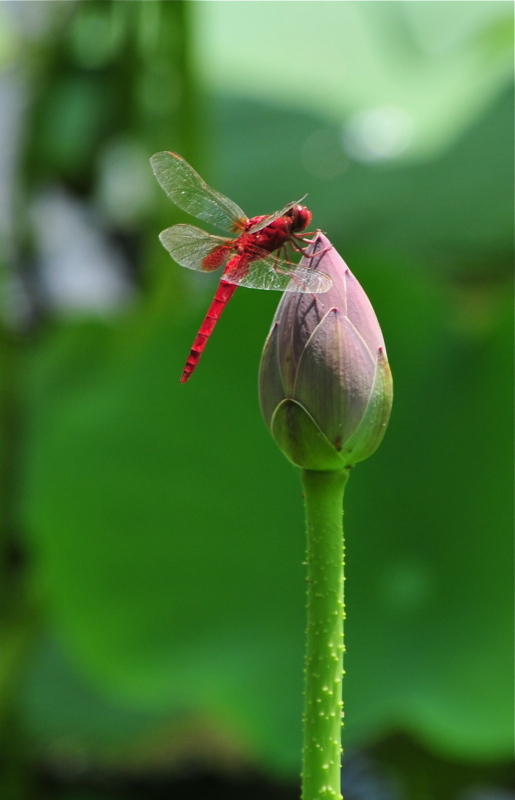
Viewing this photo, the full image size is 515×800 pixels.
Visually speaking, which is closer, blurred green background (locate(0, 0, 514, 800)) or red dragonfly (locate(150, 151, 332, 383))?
red dragonfly (locate(150, 151, 332, 383))

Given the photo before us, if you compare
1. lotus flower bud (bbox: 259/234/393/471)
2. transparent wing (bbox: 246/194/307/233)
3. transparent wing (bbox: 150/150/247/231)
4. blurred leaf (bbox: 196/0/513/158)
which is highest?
blurred leaf (bbox: 196/0/513/158)

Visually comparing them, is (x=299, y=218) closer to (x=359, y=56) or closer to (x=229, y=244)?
(x=229, y=244)

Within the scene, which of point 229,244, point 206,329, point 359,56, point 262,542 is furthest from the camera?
point 359,56

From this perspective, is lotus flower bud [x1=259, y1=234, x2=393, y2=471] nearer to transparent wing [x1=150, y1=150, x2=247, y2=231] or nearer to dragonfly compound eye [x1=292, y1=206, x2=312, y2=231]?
dragonfly compound eye [x1=292, y1=206, x2=312, y2=231]

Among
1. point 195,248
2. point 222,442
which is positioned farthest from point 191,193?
point 222,442

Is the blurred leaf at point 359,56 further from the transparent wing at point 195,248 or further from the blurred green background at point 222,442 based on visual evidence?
the transparent wing at point 195,248

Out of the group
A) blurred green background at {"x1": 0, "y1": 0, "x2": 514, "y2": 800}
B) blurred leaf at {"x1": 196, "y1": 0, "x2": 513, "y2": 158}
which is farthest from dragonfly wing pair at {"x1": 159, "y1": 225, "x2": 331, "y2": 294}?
blurred leaf at {"x1": 196, "y1": 0, "x2": 513, "y2": 158}

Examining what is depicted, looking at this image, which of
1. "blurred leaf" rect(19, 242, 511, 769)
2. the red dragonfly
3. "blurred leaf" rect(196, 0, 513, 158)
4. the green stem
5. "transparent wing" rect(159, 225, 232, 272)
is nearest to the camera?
the green stem
